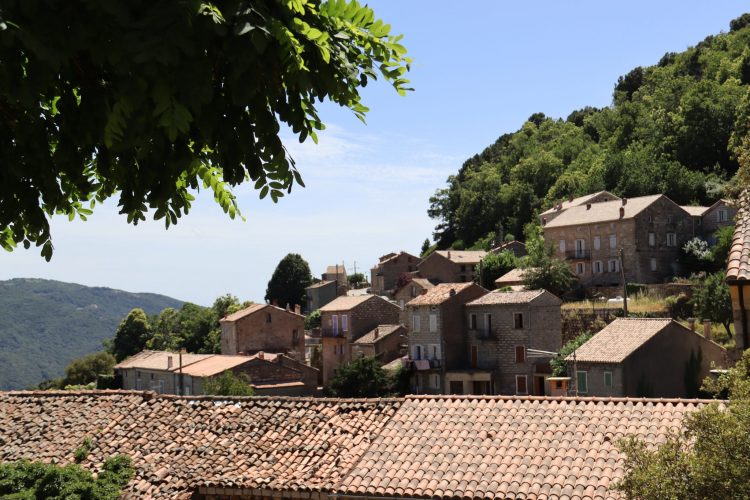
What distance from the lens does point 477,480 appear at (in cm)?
1355

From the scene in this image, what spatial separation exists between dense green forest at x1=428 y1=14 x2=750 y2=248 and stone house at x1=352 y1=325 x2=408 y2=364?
26350 millimetres

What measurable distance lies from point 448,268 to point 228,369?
38.5 meters

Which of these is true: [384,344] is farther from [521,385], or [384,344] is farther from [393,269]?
[393,269]

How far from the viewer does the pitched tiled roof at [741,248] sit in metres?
11.0

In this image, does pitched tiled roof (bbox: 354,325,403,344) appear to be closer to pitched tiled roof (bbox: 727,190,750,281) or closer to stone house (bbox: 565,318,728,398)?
stone house (bbox: 565,318,728,398)

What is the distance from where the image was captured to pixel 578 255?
69500mm

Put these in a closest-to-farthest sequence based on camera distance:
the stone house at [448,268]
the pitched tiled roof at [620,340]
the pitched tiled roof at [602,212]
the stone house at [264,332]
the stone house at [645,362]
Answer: the stone house at [645,362]
the pitched tiled roof at [620,340]
the stone house at [264,332]
the pitched tiled roof at [602,212]
the stone house at [448,268]

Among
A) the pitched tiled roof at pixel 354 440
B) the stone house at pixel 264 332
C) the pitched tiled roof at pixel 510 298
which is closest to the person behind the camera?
the pitched tiled roof at pixel 354 440

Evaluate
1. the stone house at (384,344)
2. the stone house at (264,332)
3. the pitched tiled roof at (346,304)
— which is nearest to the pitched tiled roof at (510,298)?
the stone house at (384,344)

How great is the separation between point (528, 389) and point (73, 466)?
35640 mm

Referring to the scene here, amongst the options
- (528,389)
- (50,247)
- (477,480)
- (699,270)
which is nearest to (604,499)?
(477,480)

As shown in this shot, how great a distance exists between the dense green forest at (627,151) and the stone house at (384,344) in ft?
86.5

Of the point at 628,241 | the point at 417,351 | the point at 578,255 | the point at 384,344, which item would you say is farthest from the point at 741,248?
the point at 578,255

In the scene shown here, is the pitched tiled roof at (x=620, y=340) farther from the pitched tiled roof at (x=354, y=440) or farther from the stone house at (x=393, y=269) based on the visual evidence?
the stone house at (x=393, y=269)
